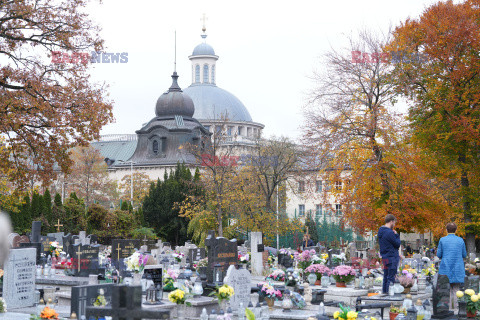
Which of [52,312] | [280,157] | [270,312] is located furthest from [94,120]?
[280,157]

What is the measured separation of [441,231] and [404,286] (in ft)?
65.1

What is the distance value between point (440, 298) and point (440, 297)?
0.02 metres

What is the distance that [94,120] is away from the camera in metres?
21.8

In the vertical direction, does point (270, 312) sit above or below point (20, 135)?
below

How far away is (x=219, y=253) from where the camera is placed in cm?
1811

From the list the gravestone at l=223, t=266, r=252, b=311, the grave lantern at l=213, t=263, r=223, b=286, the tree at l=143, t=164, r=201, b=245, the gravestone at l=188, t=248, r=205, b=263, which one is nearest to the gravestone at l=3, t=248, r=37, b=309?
the gravestone at l=223, t=266, r=252, b=311

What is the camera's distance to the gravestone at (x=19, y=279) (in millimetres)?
13656

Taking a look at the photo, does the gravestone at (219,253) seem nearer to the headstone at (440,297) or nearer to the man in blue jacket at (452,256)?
the man in blue jacket at (452,256)

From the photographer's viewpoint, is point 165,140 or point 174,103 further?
point 165,140

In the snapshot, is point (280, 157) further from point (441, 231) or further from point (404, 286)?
point (404, 286)

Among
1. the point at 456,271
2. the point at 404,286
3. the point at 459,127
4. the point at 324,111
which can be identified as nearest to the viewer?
the point at 456,271

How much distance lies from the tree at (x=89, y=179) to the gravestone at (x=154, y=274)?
5273cm

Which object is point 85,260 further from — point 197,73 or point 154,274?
point 197,73

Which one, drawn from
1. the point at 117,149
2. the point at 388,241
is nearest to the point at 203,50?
the point at 117,149
